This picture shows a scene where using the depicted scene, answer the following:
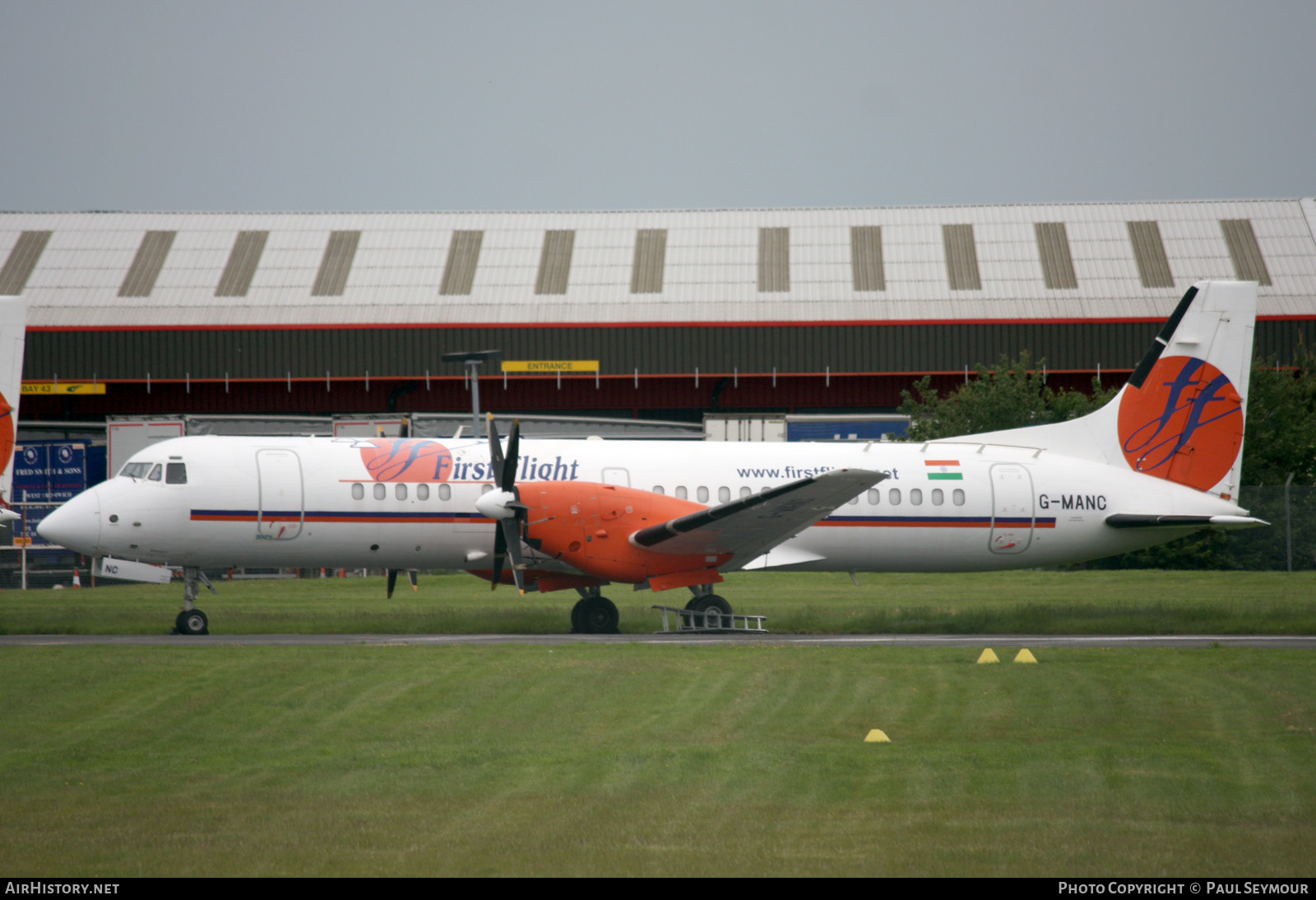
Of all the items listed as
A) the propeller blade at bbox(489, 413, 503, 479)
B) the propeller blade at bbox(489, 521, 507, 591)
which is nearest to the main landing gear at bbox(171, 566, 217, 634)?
the propeller blade at bbox(489, 521, 507, 591)

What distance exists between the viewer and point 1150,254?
5347 cm

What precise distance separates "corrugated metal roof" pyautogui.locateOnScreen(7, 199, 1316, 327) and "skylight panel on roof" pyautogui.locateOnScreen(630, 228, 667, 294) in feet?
0.70

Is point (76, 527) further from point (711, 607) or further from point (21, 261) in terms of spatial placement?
point (21, 261)

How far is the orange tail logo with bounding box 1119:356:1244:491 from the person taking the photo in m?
25.0

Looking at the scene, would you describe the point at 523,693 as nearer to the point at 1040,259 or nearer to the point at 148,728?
the point at 148,728

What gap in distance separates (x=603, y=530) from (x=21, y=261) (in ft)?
140

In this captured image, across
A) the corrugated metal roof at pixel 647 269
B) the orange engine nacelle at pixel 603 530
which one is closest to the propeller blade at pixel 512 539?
the orange engine nacelle at pixel 603 530

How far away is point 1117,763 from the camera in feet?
36.0

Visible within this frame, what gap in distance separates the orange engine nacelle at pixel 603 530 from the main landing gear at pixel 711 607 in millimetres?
535

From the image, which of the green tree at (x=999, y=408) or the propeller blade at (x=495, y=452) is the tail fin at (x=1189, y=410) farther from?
the green tree at (x=999, y=408)

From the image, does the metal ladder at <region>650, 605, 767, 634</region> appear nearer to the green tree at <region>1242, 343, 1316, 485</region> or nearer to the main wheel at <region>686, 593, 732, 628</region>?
the main wheel at <region>686, 593, 732, 628</region>

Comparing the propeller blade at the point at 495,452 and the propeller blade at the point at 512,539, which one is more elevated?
the propeller blade at the point at 495,452

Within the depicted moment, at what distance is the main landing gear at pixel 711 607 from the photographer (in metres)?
22.0
